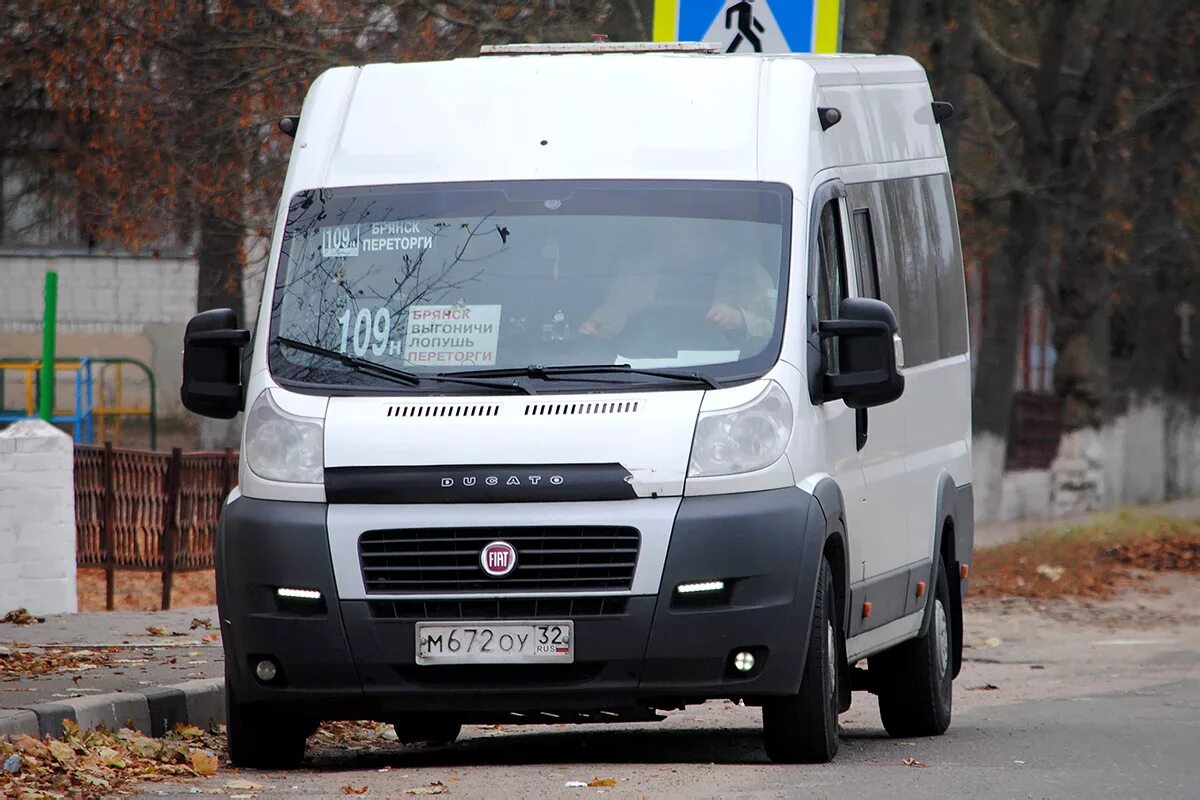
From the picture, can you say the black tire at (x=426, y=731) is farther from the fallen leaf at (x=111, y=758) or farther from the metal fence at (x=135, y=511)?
the metal fence at (x=135, y=511)

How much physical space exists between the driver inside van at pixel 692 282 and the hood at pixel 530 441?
1.16 feet

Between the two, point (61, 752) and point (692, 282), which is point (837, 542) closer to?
point (692, 282)

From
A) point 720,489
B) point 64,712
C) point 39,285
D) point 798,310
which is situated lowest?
point 39,285

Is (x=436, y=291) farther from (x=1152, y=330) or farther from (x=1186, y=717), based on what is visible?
(x=1152, y=330)

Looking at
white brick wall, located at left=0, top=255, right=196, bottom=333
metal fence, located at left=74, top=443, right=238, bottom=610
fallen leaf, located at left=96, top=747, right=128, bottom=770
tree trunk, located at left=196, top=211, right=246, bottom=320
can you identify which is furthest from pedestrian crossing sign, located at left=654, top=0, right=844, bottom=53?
white brick wall, located at left=0, top=255, right=196, bottom=333

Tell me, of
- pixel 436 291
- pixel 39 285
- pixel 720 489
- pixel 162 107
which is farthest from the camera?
pixel 39 285

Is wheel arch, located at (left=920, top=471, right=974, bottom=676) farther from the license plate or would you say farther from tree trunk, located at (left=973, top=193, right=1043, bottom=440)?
tree trunk, located at (left=973, top=193, right=1043, bottom=440)

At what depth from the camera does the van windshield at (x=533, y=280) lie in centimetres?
838

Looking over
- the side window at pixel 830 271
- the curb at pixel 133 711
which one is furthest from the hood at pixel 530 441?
the curb at pixel 133 711

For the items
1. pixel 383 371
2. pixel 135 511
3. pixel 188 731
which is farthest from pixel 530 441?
pixel 135 511

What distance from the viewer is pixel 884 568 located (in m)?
9.77

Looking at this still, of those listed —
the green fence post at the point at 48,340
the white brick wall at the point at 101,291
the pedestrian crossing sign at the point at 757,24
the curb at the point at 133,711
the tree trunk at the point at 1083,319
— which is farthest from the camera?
the white brick wall at the point at 101,291

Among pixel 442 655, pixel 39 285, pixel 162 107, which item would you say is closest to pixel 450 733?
pixel 442 655

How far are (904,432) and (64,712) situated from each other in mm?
3482
